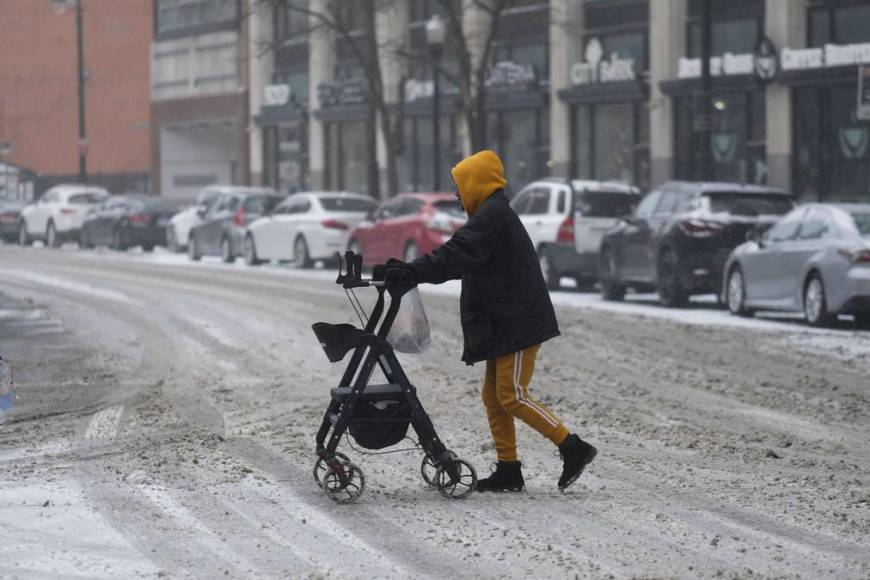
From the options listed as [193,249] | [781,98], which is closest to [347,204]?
[193,249]

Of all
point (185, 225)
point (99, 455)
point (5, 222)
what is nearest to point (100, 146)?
point (5, 222)

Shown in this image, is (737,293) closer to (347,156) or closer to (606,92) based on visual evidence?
(606,92)

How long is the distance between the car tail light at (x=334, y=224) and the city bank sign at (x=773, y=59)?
7.98m

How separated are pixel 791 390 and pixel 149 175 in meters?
62.9

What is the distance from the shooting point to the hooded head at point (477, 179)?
9.21 m

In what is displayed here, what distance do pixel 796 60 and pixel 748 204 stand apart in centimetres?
1247

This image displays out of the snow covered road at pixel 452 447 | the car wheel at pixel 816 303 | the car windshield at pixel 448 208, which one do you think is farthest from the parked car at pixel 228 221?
the car wheel at pixel 816 303

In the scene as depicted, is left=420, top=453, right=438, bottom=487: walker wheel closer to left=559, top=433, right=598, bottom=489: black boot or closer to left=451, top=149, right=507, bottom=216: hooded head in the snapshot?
left=559, top=433, right=598, bottom=489: black boot

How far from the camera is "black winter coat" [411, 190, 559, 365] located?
9031 mm

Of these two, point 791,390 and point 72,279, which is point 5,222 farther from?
point 791,390

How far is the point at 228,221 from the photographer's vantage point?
131ft

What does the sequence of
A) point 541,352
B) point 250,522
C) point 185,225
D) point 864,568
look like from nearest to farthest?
point 864,568 → point 250,522 → point 541,352 → point 185,225

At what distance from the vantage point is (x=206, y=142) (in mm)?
72688

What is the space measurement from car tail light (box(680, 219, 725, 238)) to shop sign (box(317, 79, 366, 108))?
30.4 metres
